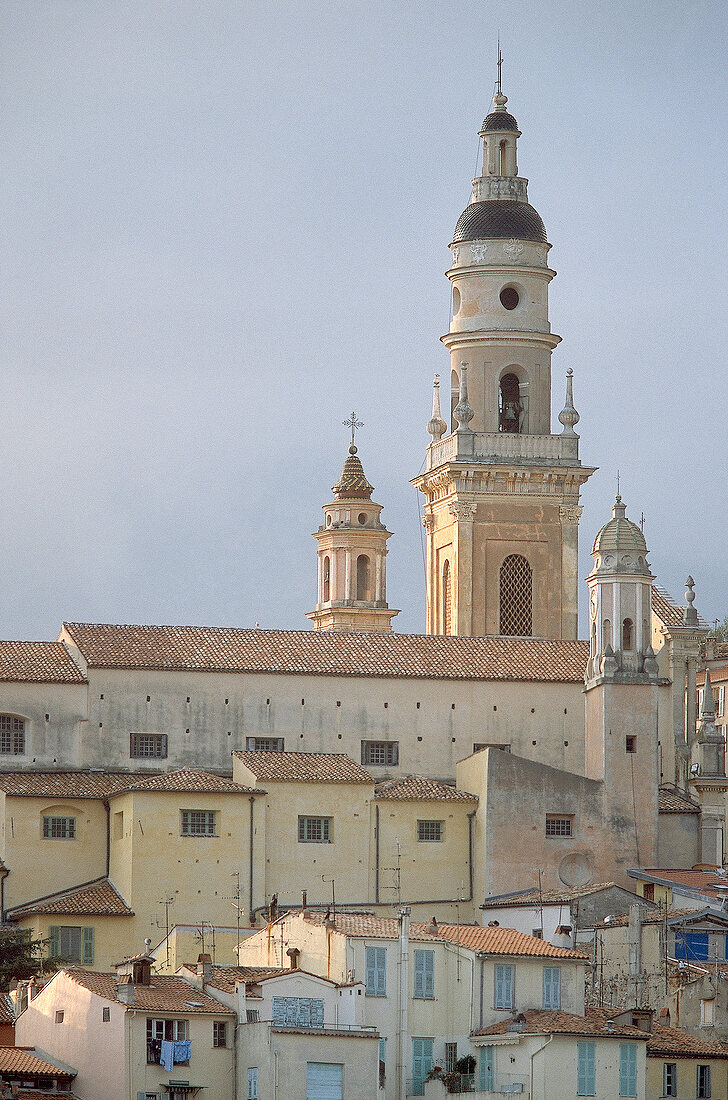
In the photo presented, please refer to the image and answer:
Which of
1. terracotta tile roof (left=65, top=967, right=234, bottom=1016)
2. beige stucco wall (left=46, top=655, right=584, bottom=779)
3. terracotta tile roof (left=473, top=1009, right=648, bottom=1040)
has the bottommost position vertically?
terracotta tile roof (left=473, top=1009, right=648, bottom=1040)

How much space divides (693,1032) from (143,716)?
1638cm

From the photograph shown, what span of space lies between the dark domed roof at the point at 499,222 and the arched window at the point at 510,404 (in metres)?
3.91

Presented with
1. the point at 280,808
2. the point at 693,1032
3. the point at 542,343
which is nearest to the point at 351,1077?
the point at 693,1032

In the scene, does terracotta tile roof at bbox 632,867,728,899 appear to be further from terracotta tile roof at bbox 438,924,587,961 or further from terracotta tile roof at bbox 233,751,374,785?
terracotta tile roof at bbox 233,751,374,785

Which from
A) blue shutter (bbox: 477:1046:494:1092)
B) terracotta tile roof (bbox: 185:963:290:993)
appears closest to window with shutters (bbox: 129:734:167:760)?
terracotta tile roof (bbox: 185:963:290:993)

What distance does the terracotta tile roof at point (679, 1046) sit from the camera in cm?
5694

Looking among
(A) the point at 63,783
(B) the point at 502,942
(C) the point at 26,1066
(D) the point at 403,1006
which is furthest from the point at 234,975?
(A) the point at 63,783

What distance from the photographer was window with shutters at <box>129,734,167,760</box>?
7025 cm

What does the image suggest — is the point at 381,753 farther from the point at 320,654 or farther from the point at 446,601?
the point at 446,601

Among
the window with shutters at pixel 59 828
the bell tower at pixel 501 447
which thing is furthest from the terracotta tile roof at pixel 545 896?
the bell tower at pixel 501 447

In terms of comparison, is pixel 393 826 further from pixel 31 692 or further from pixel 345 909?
pixel 31 692

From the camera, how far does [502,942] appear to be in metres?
59.3

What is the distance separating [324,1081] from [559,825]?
15862 millimetres

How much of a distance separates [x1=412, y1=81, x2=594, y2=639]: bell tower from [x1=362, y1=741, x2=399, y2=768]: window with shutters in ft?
27.4
